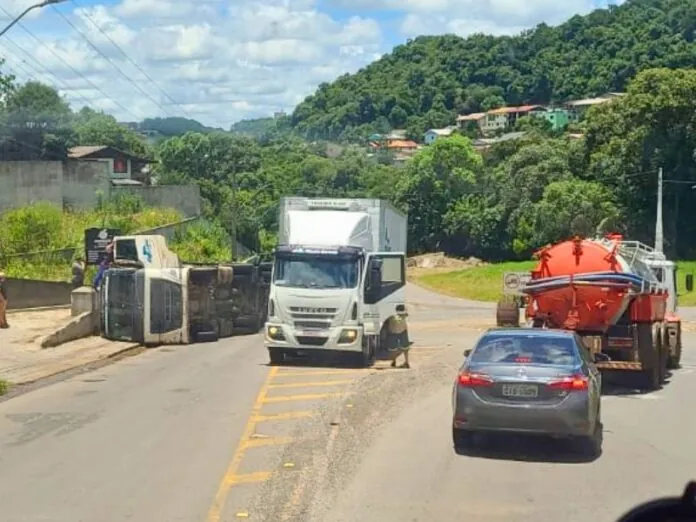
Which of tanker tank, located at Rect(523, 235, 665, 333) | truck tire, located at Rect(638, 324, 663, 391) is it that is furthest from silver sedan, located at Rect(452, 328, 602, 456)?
truck tire, located at Rect(638, 324, 663, 391)

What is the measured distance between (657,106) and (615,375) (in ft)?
165

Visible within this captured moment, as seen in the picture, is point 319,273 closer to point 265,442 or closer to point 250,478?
point 265,442

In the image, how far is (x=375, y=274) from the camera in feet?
82.7

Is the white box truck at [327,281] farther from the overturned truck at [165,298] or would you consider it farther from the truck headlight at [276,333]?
the overturned truck at [165,298]

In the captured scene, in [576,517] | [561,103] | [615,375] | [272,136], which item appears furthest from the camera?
[561,103]

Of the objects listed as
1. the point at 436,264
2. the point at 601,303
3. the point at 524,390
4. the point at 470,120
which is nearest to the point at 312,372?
the point at 601,303

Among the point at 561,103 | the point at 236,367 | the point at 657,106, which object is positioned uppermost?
the point at 561,103

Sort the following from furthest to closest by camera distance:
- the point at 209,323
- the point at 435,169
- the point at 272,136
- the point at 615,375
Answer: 1. the point at 272,136
2. the point at 435,169
3. the point at 209,323
4. the point at 615,375

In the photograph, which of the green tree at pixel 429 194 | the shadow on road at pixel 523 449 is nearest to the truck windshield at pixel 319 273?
the shadow on road at pixel 523 449

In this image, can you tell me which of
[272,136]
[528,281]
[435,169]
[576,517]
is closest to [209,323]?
[528,281]

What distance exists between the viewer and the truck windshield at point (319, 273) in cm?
2448

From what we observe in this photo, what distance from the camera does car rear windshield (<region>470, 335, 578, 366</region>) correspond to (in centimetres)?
1439

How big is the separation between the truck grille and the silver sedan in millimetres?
9927

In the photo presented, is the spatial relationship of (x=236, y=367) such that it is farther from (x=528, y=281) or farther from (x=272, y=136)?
(x=272, y=136)
